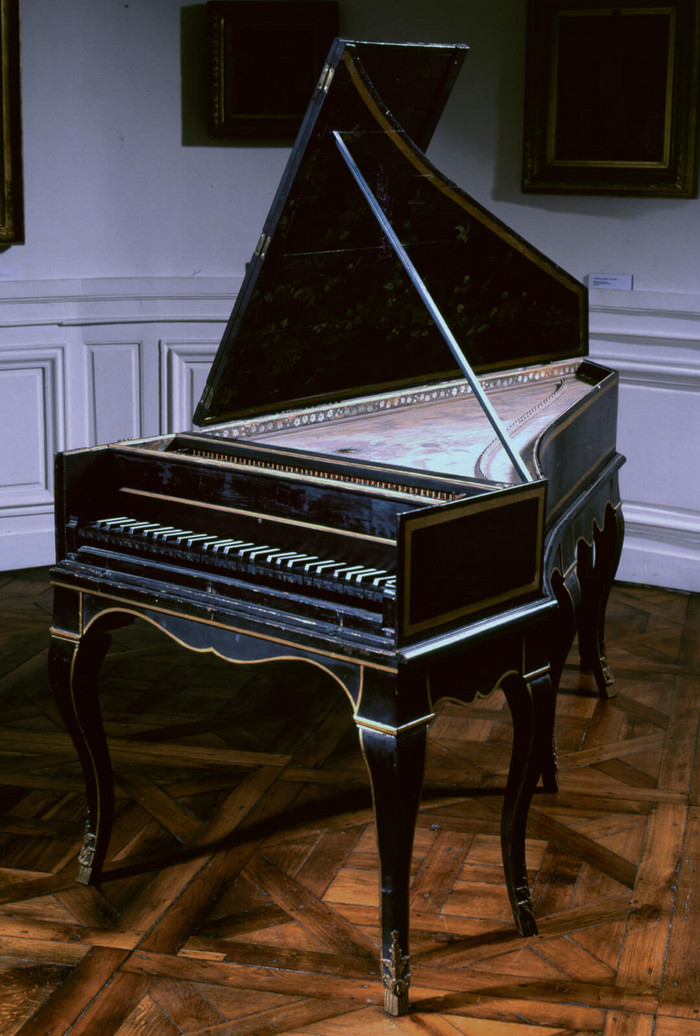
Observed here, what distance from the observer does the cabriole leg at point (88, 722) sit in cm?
246

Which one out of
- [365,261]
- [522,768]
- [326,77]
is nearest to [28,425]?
[365,261]

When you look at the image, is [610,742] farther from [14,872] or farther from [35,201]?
[35,201]

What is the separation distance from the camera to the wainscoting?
15.2 feet

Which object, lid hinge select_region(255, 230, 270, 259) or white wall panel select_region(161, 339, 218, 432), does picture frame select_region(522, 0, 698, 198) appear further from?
lid hinge select_region(255, 230, 270, 259)

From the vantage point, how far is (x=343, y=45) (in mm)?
2404

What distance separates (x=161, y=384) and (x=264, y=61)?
1.35 meters

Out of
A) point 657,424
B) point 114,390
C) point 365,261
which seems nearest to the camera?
point 365,261

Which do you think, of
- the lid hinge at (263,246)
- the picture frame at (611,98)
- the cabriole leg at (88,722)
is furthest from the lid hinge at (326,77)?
the picture frame at (611,98)

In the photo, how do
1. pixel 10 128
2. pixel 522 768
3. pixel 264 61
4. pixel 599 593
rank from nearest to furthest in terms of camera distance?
pixel 522 768 → pixel 599 593 → pixel 10 128 → pixel 264 61

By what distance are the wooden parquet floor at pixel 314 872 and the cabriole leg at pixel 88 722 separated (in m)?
0.07

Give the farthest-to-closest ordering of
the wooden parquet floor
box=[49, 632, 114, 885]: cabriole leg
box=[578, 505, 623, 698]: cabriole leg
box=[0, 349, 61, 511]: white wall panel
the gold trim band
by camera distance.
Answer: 1. box=[0, 349, 61, 511]: white wall panel
2. box=[578, 505, 623, 698]: cabriole leg
3. box=[49, 632, 114, 885]: cabriole leg
4. the wooden parquet floor
5. the gold trim band

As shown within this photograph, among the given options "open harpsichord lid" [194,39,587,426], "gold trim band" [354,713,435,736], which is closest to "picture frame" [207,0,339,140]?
"open harpsichord lid" [194,39,587,426]

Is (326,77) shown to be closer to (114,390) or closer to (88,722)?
→ (88,722)

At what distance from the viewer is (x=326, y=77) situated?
244 centimetres
